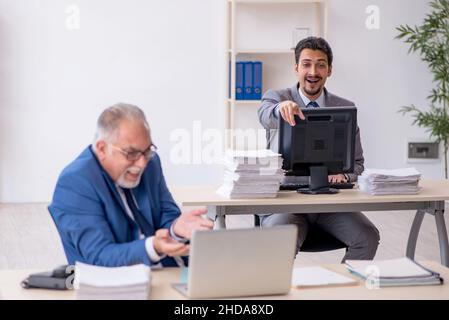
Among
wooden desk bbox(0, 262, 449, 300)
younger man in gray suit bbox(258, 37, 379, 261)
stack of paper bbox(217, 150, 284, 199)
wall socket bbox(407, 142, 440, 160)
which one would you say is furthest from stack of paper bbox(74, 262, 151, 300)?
wall socket bbox(407, 142, 440, 160)

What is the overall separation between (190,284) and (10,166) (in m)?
5.58

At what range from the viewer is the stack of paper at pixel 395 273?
2.61m

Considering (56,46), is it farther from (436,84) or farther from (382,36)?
(436,84)

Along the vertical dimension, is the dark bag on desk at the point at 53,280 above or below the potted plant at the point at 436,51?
below

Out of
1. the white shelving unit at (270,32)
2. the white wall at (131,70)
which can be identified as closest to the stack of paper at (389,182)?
the white shelving unit at (270,32)

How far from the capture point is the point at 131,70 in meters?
7.67

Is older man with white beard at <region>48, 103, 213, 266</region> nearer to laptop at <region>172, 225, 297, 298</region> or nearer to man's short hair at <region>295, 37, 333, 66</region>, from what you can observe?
laptop at <region>172, 225, 297, 298</region>

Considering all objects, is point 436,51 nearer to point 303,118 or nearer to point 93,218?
point 303,118

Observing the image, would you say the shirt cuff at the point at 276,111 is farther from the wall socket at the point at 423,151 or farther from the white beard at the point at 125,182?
the wall socket at the point at 423,151

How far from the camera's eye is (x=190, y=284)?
7.69 ft

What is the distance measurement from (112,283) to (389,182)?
2.23 meters

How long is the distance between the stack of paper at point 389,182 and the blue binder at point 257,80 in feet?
11.2

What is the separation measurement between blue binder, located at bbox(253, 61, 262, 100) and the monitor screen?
3405mm

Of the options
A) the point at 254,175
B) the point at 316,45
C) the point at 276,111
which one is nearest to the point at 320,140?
the point at 276,111
